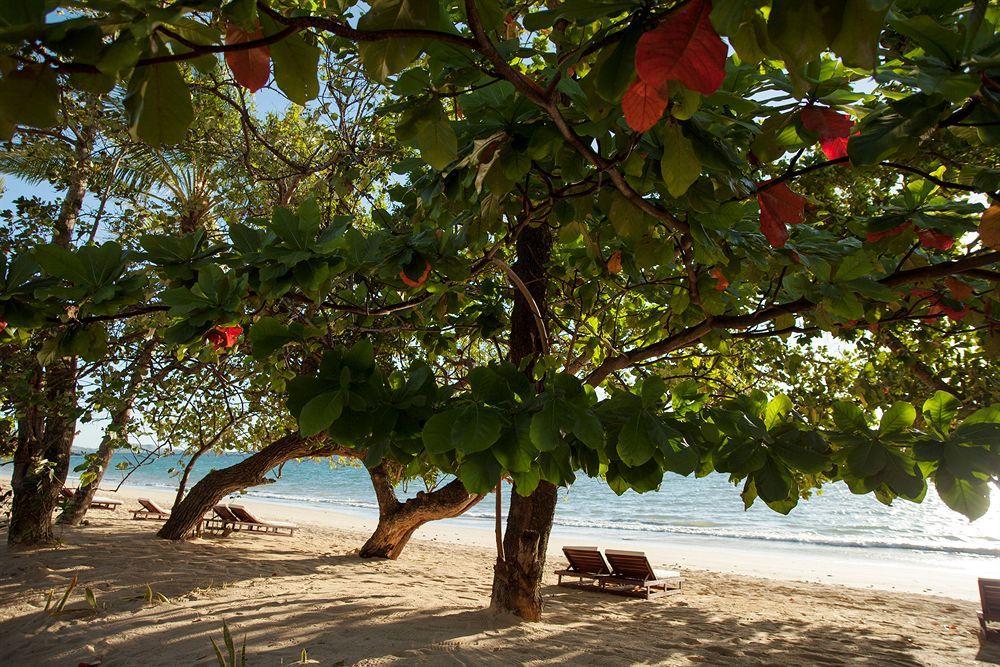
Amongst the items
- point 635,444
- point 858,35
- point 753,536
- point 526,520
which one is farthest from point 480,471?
point 753,536

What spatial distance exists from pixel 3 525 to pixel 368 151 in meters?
7.48

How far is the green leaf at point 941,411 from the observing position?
60.6 inches

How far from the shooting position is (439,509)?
6746 millimetres

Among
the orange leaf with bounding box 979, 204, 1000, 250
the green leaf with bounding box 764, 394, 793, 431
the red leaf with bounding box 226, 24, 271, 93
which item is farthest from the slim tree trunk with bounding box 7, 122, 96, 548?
the orange leaf with bounding box 979, 204, 1000, 250

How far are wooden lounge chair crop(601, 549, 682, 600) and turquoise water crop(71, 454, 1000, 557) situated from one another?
342 inches

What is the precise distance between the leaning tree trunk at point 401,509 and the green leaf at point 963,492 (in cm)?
484

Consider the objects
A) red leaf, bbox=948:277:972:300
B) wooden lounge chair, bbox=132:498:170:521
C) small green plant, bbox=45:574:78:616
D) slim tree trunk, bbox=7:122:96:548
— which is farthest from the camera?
wooden lounge chair, bbox=132:498:170:521

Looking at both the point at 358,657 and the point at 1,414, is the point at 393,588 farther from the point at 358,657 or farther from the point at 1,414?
the point at 1,414

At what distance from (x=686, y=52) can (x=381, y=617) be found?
484 cm

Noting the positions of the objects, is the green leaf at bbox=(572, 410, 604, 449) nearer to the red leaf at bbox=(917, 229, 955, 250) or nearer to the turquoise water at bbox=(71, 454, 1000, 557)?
the red leaf at bbox=(917, 229, 955, 250)

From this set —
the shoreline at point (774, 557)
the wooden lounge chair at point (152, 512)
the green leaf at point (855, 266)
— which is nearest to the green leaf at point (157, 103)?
the green leaf at point (855, 266)

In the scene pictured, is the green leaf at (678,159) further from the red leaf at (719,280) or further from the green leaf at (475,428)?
the red leaf at (719,280)

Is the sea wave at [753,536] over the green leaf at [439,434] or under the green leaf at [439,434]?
under

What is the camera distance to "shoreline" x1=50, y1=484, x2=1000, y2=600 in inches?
548
